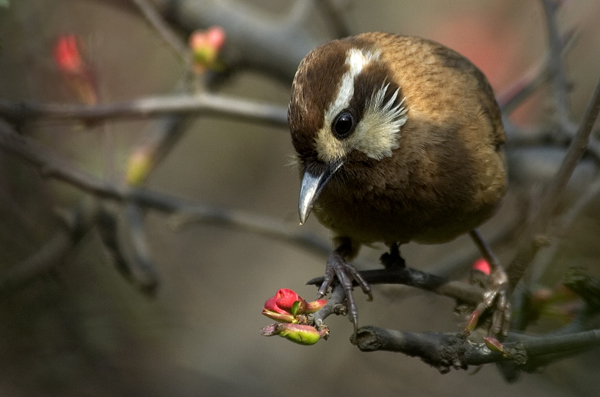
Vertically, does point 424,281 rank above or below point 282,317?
below

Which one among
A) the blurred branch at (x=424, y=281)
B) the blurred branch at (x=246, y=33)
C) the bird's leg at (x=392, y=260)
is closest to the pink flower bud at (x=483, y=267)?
the bird's leg at (x=392, y=260)

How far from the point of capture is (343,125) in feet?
9.58

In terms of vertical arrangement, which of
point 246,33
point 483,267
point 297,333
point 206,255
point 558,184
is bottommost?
point 206,255

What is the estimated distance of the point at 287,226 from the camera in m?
4.50

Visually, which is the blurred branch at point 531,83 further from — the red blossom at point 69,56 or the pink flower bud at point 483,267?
the red blossom at point 69,56

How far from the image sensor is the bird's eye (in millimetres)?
2895

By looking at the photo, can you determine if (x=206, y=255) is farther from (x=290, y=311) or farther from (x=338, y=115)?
(x=290, y=311)

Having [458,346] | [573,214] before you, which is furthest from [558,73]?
[458,346]

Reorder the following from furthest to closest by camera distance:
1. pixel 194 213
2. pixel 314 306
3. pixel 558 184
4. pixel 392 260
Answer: pixel 194 213 → pixel 392 260 → pixel 558 184 → pixel 314 306

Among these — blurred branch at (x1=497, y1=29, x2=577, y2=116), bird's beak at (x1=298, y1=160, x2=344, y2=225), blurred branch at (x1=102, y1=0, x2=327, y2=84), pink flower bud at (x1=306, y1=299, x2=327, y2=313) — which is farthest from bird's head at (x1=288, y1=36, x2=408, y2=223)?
blurred branch at (x1=102, y1=0, x2=327, y2=84)

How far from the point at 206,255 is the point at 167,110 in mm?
3823

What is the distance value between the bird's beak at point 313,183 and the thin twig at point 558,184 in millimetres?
826

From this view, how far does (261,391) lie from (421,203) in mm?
2549

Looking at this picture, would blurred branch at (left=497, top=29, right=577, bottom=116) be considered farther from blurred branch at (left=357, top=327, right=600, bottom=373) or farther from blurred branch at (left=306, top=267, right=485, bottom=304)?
blurred branch at (left=357, top=327, right=600, bottom=373)
